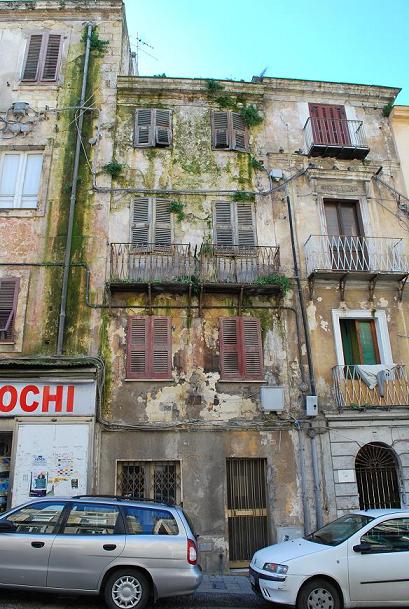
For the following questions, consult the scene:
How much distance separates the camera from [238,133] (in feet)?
54.6

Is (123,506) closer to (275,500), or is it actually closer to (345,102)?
(275,500)

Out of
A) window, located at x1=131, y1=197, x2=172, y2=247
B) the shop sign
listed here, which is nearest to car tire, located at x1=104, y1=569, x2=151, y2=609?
the shop sign

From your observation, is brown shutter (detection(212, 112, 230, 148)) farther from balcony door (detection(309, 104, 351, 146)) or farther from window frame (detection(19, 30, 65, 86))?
window frame (detection(19, 30, 65, 86))

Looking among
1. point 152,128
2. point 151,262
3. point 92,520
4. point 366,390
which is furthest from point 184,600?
point 152,128

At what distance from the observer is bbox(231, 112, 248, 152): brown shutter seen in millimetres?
16438

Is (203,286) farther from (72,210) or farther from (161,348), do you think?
(72,210)

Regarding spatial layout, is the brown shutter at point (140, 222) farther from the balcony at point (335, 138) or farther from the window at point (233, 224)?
the balcony at point (335, 138)

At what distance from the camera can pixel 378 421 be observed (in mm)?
13516

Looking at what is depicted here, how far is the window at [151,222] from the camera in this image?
15.0 m

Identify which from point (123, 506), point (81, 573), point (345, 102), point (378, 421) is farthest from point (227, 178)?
point (81, 573)

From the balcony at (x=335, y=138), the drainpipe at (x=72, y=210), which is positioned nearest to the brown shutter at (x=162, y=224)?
the drainpipe at (x=72, y=210)

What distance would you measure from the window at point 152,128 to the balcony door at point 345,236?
17.8 feet

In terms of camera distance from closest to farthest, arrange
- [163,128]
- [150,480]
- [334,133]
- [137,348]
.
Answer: [150,480] < [137,348] < [163,128] < [334,133]

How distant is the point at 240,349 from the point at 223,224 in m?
3.89
